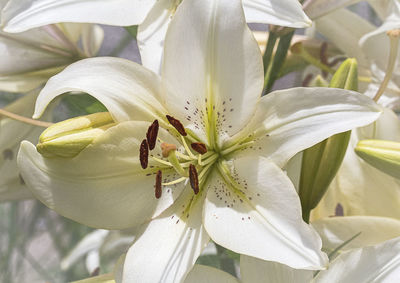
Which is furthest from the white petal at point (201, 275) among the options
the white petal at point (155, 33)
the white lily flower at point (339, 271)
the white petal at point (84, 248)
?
the white petal at point (84, 248)

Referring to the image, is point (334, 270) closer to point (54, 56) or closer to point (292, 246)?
point (292, 246)

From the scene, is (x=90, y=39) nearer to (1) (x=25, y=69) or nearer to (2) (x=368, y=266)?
(1) (x=25, y=69)

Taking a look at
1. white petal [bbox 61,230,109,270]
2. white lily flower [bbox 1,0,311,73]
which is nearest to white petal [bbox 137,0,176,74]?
white lily flower [bbox 1,0,311,73]

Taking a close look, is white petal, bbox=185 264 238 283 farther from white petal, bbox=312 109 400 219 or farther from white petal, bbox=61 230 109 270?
white petal, bbox=61 230 109 270

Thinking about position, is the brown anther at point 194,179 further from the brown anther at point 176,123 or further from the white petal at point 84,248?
the white petal at point 84,248

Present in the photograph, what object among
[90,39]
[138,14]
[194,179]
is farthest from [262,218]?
[90,39]
